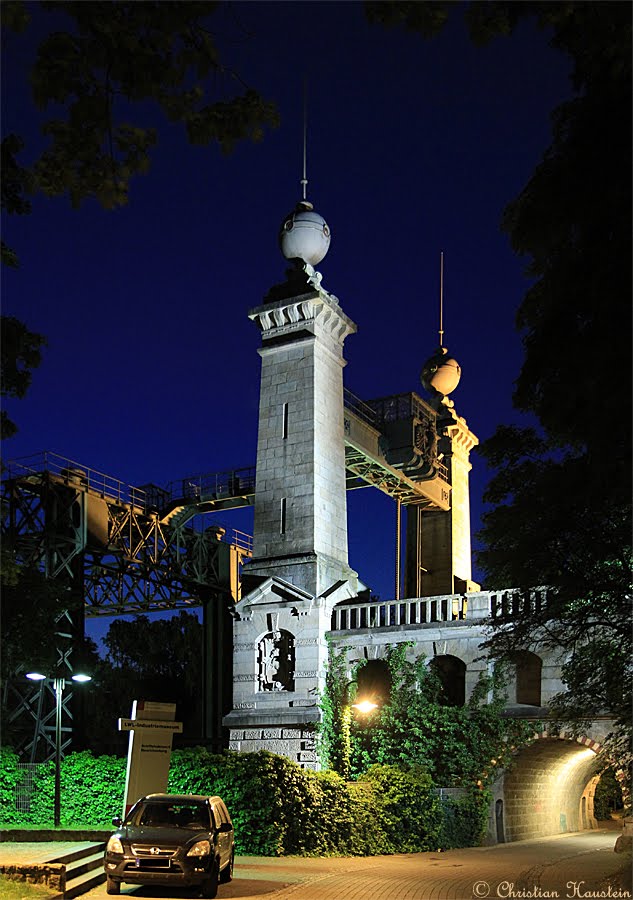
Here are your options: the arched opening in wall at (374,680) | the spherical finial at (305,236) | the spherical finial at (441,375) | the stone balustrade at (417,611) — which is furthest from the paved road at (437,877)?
the spherical finial at (441,375)

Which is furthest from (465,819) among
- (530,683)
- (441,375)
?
(441,375)

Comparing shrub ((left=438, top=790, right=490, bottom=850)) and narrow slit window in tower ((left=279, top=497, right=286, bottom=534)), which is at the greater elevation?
narrow slit window in tower ((left=279, top=497, right=286, bottom=534))

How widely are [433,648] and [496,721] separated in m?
3.11

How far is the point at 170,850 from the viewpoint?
1742cm

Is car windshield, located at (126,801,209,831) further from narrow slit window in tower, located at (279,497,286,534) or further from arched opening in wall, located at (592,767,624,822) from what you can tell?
arched opening in wall, located at (592,767,624,822)

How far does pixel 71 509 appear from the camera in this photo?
134ft

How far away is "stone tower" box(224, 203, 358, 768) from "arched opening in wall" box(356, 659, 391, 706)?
2.81 m

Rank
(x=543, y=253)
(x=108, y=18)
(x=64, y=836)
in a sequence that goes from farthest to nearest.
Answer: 1. (x=64, y=836)
2. (x=543, y=253)
3. (x=108, y=18)

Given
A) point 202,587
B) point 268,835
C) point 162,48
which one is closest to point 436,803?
point 268,835

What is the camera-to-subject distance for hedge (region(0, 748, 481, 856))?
82.8ft

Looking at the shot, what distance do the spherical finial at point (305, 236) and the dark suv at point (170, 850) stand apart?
2334 centimetres

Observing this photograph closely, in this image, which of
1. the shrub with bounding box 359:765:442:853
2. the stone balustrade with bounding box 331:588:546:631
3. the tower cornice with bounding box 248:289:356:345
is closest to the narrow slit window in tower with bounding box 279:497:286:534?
the stone balustrade with bounding box 331:588:546:631

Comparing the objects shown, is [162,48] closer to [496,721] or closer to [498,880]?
[498,880]

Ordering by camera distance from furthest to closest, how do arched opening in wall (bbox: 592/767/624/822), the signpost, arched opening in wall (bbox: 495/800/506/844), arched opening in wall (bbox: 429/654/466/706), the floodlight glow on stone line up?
arched opening in wall (bbox: 592/767/624/822) < arched opening in wall (bbox: 429/654/466/706) < the floodlight glow on stone < arched opening in wall (bbox: 495/800/506/844) < the signpost
